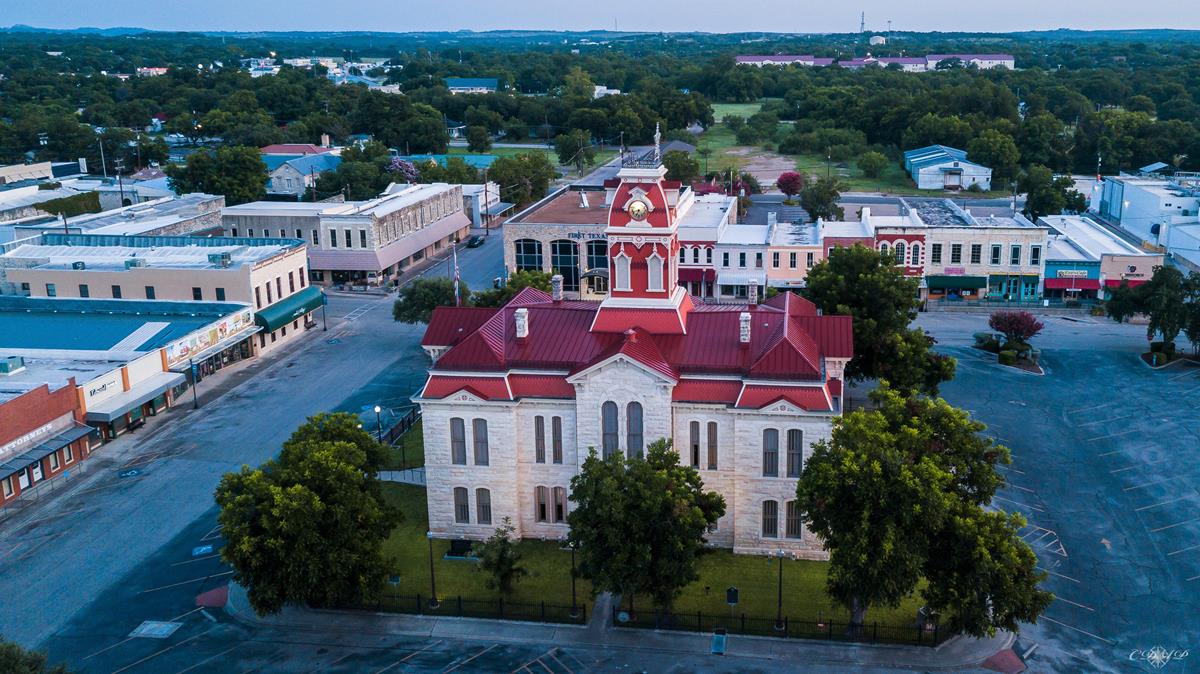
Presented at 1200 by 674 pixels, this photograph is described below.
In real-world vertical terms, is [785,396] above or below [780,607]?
above

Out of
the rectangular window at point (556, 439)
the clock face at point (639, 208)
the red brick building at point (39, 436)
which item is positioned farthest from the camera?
the red brick building at point (39, 436)

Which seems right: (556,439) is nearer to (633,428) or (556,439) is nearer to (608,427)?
(608,427)

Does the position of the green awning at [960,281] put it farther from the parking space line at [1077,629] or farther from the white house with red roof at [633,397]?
the parking space line at [1077,629]

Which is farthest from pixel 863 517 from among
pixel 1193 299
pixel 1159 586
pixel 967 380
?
pixel 1193 299

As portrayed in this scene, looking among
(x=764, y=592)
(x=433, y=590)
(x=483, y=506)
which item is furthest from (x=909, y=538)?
(x=483, y=506)

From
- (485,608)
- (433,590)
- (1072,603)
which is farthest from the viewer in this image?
(433,590)

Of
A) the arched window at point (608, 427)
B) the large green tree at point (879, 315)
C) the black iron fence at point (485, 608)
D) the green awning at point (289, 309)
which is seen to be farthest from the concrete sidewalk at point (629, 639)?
the green awning at point (289, 309)

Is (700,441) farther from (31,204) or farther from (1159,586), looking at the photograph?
(31,204)
